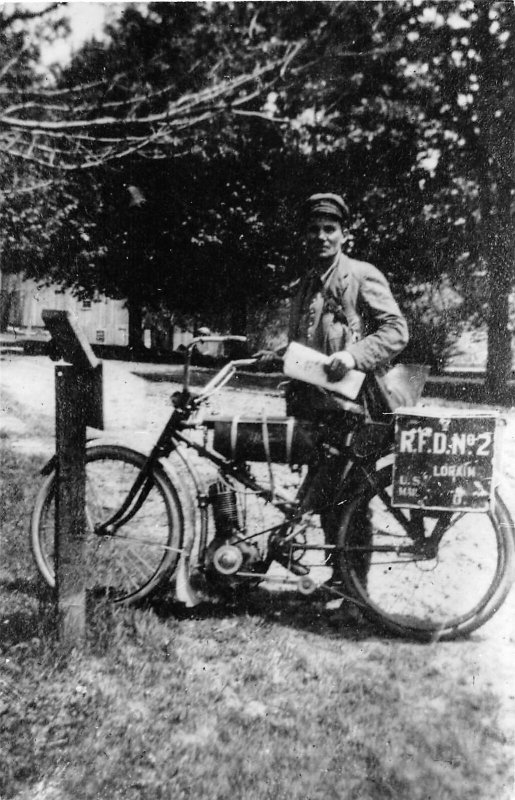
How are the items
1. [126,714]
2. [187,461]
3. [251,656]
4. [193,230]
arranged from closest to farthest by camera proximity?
[126,714], [251,656], [187,461], [193,230]

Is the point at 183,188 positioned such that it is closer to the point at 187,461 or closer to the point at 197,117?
the point at 197,117

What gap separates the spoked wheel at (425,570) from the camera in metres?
2.91

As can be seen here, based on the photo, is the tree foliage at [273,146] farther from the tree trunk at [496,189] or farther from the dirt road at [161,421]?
the dirt road at [161,421]

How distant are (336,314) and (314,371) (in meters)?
0.38

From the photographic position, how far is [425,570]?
10.2ft

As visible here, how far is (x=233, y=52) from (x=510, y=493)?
11.7 ft

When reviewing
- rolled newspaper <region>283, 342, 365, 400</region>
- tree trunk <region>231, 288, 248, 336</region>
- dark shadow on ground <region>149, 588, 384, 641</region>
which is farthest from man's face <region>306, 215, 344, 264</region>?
tree trunk <region>231, 288, 248, 336</region>

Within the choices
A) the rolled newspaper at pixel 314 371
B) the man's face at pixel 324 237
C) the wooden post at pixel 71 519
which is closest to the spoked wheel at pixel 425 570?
the rolled newspaper at pixel 314 371

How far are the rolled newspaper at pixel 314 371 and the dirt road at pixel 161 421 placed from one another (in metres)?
0.72

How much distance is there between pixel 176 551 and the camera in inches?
120

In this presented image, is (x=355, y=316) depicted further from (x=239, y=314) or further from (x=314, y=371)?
(x=239, y=314)


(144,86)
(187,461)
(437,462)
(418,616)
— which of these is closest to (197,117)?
(144,86)

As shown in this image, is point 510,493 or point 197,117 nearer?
point 510,493

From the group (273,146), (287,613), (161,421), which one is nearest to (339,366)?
(287,613)
